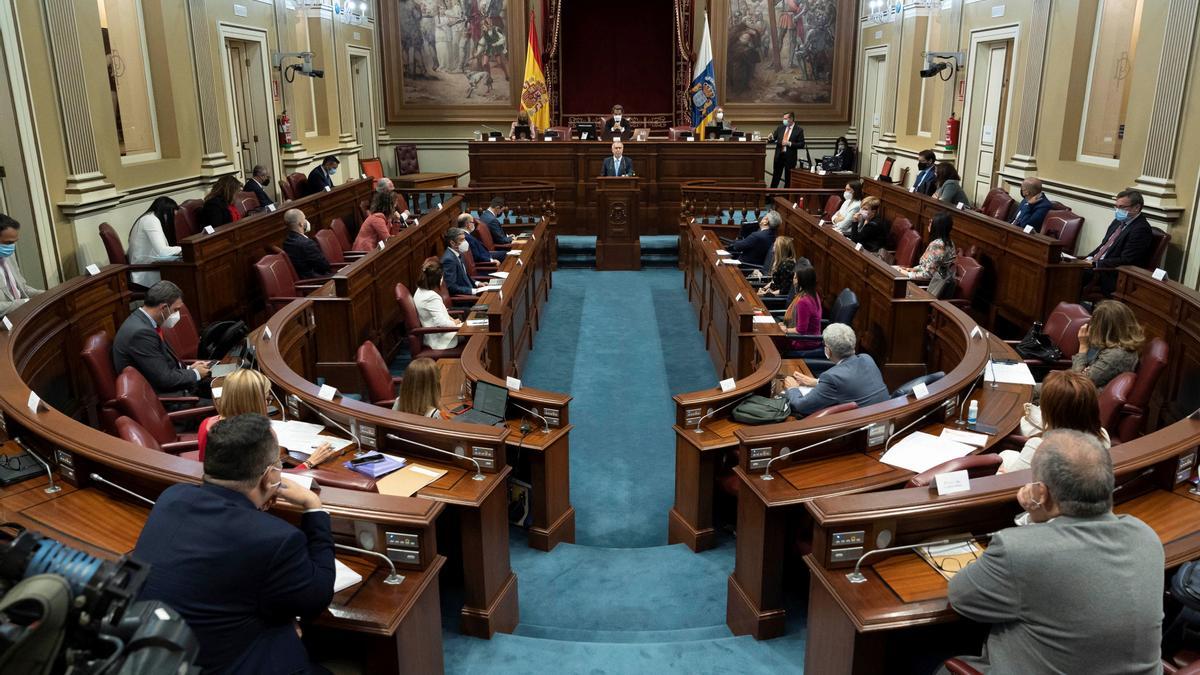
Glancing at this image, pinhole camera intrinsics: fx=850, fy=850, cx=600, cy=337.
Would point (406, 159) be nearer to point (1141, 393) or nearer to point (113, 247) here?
point (113, 247)

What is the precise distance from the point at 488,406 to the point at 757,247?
4844mm

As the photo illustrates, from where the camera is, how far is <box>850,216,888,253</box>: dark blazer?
29.9 feet

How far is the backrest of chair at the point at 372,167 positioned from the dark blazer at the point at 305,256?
7553mm

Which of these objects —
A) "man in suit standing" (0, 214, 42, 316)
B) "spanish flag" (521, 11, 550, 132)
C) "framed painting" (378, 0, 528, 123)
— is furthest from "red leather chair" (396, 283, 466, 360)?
"framed painting" (378, 0, 528, 123)

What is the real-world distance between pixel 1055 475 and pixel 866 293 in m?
4.59

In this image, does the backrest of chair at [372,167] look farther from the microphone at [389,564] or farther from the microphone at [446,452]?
the microphone at [389,564]

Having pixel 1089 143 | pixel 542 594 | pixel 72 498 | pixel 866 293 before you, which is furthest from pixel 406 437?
pixel 1089 143

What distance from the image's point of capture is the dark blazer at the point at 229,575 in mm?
1982

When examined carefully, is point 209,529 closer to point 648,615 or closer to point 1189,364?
point 648,615

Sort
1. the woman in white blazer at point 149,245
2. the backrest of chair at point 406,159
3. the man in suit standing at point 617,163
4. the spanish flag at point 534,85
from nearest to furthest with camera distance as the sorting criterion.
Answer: the woman in white blazer at point 149,245, the man in suit standing at point 617,163, the spanish flag at point 534,85, the backrest of chair at point 406,159

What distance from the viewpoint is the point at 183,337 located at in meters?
5.55

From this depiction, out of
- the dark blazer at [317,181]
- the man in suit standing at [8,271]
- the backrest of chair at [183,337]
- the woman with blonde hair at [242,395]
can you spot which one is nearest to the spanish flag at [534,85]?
the dark blazer at [317,181]

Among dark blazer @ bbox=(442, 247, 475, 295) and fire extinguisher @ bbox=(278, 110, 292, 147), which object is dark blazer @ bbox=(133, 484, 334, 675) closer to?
dark blazer @ bbox=(442, 247, 475, 295)

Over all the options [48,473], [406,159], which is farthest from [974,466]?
[406,159]
